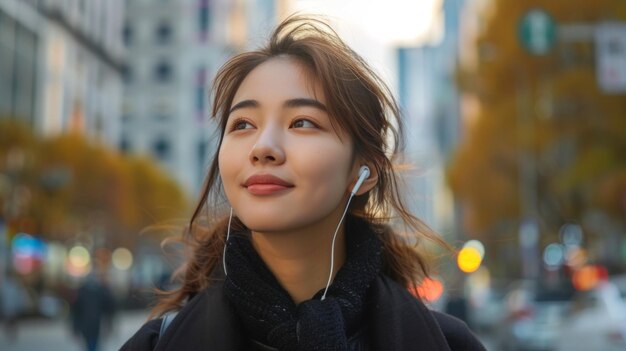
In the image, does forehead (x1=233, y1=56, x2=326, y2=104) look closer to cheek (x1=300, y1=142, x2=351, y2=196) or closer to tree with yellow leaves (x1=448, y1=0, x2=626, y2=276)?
cheek (x1=300, y1=142, x2=351, y2=196)

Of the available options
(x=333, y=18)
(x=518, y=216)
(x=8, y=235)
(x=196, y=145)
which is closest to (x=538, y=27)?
(x=333, y=18)

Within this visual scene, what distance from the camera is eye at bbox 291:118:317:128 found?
2.29 metres

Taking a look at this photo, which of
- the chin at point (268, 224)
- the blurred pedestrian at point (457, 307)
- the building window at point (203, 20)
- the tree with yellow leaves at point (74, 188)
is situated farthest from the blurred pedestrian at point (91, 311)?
the building window at point (203, 20)

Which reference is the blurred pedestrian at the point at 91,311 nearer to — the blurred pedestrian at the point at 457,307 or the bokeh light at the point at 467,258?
the blurred pedestrian at the point at 457,307

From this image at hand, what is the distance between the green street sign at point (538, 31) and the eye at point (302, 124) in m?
13.9

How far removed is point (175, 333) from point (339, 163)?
562 millimetres

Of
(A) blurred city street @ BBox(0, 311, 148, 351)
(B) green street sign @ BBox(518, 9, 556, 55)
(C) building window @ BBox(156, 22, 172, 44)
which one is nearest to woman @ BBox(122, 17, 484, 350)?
(A) blurred city street @ BBox(0, 311, 148, 351)

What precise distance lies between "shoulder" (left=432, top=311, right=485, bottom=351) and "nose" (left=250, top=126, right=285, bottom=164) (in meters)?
0.63

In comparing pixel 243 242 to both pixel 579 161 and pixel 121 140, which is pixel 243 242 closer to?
pixel 579 161

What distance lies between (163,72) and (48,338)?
65.3m

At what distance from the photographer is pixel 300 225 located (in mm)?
2260

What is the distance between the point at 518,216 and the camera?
45531 millimetres

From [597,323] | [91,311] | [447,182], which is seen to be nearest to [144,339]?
[597,323]

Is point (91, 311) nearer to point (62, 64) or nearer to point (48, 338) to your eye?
point (48, 338)
